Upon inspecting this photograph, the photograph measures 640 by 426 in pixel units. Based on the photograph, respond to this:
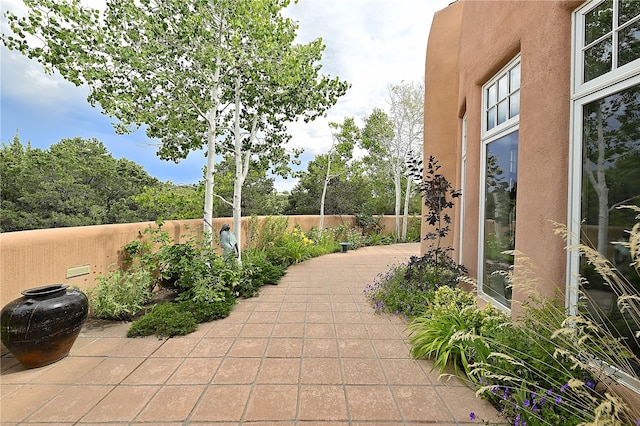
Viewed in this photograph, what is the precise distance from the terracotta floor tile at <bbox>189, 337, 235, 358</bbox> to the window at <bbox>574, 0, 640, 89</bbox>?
424 cm

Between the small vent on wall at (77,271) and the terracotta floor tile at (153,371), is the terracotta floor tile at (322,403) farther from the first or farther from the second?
the small vent on wall at (77,271)

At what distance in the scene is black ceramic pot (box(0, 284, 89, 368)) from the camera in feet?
8.84

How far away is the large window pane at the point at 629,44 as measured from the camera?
2.00 meters

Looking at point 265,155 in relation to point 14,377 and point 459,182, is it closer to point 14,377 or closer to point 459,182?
point 459,182

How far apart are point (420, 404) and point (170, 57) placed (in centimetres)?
637

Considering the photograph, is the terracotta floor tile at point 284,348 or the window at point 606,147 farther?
the terracotta floor tile at point 284,348

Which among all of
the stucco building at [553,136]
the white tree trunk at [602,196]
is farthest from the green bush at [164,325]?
the white tree trunk at [602,196]

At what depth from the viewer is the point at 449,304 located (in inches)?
127

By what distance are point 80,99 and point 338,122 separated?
348 inches

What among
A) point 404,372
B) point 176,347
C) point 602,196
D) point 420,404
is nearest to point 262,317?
point 176,347

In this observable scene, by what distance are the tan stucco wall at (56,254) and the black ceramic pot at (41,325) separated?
44 centimetres

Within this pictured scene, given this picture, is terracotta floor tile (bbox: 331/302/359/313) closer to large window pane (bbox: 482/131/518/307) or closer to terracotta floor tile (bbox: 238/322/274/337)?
terracotta floor tile (bbox: 238/322/274/337)

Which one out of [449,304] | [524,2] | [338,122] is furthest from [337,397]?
[338,122]

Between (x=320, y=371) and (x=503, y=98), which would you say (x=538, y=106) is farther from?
(x=320, y=371)
